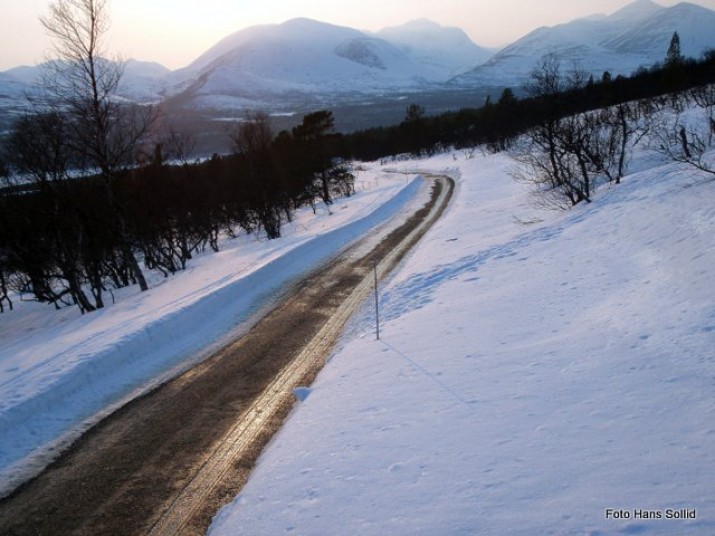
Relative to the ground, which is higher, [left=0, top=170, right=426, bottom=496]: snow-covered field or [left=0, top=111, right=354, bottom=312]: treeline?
[left=0, top=111, right=354, bottom=312]: treeline

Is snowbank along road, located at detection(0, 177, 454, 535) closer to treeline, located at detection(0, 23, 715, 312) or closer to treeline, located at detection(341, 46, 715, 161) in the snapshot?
treeline, located at detection(0, 23, 715, 312)

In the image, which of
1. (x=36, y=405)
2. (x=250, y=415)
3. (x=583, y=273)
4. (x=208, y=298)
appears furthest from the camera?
(x=208, y=298)

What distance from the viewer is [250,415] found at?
7.64 m

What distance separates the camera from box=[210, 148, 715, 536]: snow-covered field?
4.15 metres

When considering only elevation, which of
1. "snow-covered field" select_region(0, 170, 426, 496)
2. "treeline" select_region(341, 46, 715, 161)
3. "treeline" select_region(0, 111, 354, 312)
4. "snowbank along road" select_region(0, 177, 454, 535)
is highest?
"treeline" select_region(341, 46, 715, 161)

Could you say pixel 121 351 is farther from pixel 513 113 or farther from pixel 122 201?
pixel 513 113

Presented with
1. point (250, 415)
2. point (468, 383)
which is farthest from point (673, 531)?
point (250, 415)

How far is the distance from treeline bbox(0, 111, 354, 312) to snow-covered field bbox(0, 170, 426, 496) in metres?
5.12

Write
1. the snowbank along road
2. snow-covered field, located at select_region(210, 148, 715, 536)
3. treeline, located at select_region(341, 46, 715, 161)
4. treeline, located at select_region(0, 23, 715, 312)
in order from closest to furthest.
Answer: snow-covered field, located at select_region(210, 148, 715, 536), the snowbank along road, treeline, located at select_region(0, 23, 715, 312), treeline, located at select_region(341, 46, 715, 161)

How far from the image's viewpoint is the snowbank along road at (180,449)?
5.52 meters

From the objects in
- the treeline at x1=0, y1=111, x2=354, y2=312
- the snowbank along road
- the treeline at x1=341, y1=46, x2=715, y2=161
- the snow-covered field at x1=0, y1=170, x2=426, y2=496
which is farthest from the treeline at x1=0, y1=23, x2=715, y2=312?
the snowbank along road

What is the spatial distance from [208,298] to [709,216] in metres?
12.4

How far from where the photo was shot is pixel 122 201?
2159 centimetres

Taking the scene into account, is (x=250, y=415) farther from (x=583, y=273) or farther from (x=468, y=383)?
(x=583, y=273)
